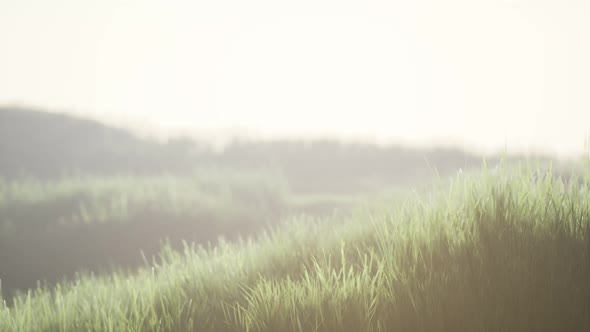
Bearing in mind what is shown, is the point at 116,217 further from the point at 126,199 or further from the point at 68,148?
the point at 68,148

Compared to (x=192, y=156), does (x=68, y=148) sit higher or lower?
higher

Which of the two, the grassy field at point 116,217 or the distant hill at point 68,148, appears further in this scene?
the distant hill at point 68,148

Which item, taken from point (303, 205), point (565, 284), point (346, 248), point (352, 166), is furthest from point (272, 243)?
point (352, 166)

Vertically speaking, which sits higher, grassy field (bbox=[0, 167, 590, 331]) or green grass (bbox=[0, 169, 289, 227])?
grassy field (bbox=[0, 167, 590, 331])

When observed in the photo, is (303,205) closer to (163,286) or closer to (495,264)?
(163,286)

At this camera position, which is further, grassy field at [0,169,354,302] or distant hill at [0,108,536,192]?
distant hill at [0,108,536,192]

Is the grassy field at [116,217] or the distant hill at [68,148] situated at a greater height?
the distant hill at [68,148]

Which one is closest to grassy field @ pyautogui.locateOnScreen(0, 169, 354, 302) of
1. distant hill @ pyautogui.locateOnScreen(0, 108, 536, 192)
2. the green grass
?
the green grass

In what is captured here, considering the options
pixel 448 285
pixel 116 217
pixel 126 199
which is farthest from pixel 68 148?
pixel 448 285

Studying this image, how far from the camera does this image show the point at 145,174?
7.69 metres

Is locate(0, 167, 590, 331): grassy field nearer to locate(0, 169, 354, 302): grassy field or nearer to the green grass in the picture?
locate(0, 169, 354, 302): grassy field

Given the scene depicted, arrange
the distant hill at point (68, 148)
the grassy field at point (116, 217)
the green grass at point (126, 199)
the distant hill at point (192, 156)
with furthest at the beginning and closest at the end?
the distant hill at point (192, 156)
the distant hill at point (68, 148)
the green grass at point (126, 199)
the grassy field at point (116, 217)

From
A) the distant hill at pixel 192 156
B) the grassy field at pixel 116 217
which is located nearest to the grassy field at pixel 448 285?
the grassy field at pixel 116 217

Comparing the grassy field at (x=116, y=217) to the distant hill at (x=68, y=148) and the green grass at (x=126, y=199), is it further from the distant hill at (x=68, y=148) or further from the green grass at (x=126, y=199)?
the distant hill at (x=68, y=148)
